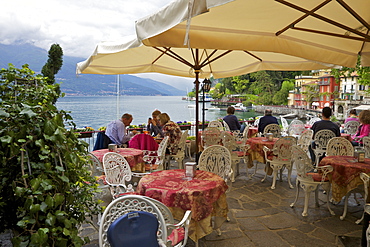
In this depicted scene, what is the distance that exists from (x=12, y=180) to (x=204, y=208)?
191 centimetres

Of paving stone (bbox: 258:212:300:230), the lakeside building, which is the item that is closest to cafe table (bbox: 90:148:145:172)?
paving stone (bbox: 258:212:300:230)

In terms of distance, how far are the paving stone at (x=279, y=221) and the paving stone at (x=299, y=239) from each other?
17 centimetres

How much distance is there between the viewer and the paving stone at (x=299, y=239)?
334 centimetres

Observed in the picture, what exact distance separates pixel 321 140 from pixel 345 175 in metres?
2.54

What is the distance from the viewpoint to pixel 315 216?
164 inches

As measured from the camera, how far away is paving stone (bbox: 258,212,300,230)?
382cm

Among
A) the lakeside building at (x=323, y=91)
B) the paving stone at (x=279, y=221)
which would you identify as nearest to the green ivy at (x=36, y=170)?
the paving stone at (x=279, y=221)

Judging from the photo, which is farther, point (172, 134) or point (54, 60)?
point (54, 60)

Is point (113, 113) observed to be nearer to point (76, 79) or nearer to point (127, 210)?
point (76, 79)

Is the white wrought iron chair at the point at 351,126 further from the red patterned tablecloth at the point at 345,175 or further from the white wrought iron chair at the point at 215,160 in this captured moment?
the white wrought iron chair at the point at 215,160

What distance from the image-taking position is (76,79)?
53.9ft

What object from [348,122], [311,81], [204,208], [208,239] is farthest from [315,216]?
[311,81]

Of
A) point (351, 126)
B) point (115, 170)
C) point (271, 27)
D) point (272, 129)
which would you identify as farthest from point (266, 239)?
point (351, 126)

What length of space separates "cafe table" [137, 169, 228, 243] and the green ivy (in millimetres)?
1268
